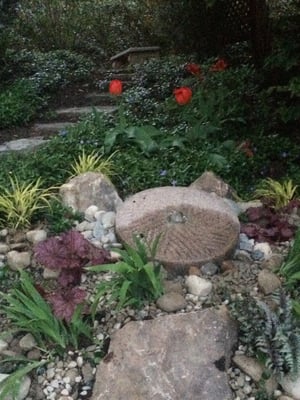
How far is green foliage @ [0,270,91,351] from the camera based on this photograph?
9.55 ft

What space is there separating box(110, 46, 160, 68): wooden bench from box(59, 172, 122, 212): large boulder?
18.6ft

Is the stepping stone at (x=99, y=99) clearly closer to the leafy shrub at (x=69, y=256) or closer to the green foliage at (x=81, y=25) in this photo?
the green foliage at (x=81, y=25)

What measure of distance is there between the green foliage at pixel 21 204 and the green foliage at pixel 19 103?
2.54 meters

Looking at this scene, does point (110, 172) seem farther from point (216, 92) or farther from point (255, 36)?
point (255, 36)

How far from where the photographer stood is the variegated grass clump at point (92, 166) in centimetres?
414

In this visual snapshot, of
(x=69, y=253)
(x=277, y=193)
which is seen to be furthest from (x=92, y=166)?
A: (x=277, y=193)

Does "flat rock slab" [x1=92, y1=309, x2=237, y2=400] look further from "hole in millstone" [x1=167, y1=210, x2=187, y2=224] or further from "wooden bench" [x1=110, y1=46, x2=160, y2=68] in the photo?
"wooden bench" [x1=110, y1=46, x2=160, y2=68]

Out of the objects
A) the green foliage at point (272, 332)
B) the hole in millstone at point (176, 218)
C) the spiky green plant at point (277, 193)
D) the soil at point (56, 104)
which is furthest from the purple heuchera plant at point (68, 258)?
the soil at point (56, 104)

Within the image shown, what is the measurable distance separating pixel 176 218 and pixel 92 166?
0.89 metres

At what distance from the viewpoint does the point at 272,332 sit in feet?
9.20

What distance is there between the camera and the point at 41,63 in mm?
8258

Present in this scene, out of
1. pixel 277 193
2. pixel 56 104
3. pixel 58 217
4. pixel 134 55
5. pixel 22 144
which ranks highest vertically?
pixel 58 217

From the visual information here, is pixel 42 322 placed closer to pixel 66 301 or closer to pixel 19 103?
pixel 66 301

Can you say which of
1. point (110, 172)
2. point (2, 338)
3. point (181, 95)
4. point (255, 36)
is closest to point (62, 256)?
point (2, 338)
